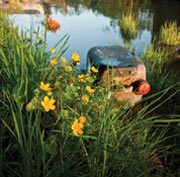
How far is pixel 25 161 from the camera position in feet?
5.79

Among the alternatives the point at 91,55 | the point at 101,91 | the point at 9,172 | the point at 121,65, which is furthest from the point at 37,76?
the point at 91,55

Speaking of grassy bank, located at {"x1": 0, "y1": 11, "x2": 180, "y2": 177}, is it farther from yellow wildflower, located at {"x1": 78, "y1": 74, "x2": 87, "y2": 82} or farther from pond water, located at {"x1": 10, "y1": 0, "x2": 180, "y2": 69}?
pond water, located at {"x1": 10, "y1": 0, "x2": 180, "y2": 69}

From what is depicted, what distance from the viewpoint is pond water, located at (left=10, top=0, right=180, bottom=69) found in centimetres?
916

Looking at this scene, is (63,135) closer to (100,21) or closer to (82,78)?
(82,78)

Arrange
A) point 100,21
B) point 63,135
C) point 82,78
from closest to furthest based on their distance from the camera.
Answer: point 63,135
point 82,78
point 100,21

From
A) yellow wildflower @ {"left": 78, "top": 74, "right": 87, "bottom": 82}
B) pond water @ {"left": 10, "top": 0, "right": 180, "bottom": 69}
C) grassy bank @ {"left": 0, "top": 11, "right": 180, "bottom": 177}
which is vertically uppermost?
yellow wildflower @ {"left": 78, "top": 74, "right": 87, "bottom": 82}

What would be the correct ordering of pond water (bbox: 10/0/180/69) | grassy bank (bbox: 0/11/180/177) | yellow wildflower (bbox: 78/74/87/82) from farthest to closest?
pond water (bbox: 10/0/180/69)
yellow wildflower (bbox: 78/74/87/82)
grassy bank (bbox: 0/11/180/177)

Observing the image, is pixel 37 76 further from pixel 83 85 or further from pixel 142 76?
pixel 142 76

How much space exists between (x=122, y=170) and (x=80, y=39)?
7.86 metres

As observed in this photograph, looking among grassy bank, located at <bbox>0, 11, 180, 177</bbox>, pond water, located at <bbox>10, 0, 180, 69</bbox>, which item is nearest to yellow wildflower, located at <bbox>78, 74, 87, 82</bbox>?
grassy bank, located at <bbox>0, 11, 180, 177</bbox>

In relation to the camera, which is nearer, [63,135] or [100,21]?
[63,135]

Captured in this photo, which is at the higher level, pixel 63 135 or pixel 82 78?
pixel 82 78

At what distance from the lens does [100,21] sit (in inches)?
509

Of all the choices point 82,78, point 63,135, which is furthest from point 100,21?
point 63,135
